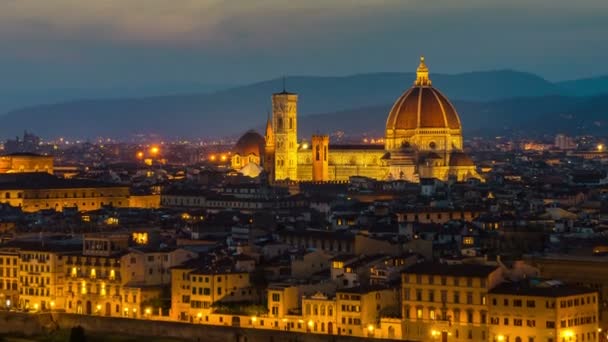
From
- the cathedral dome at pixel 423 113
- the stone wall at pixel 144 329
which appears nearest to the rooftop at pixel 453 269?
the stone wall at pixel 144 329

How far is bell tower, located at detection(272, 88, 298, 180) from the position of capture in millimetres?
150000

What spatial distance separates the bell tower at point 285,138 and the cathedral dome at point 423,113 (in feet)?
28.3

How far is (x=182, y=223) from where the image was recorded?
89.2m

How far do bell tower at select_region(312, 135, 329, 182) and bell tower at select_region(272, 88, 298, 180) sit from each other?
1811 mm

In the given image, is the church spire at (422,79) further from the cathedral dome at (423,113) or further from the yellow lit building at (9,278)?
the yellow lit building at (9,278)

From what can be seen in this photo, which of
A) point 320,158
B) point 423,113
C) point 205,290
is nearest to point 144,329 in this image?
point 205,290

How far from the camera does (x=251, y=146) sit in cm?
16825

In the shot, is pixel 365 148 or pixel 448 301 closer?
pixel 448 301

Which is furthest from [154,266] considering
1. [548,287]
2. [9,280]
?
[548,287]

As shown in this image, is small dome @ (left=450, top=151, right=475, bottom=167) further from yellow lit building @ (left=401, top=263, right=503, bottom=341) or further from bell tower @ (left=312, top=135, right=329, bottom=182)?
yellow lit building @ (left=401, top=263, right=503, bottom=341)

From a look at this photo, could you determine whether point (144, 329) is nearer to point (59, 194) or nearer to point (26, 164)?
point (59, 194)

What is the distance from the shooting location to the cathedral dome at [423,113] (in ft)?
495

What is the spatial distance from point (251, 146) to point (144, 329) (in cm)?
10565

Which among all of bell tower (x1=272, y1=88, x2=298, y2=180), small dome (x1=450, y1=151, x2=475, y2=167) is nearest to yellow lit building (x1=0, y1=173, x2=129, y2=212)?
bell tower (x1=272, y1=88, x2=298, y2=180)
